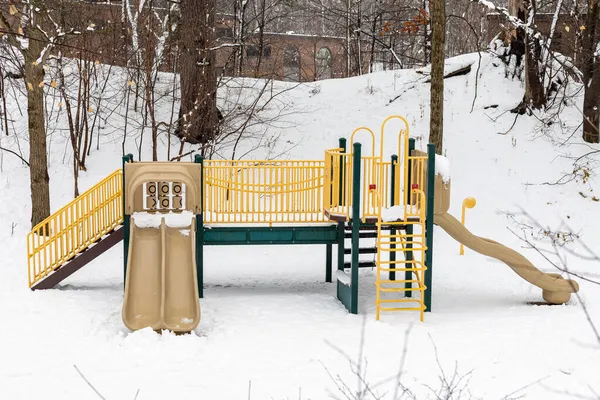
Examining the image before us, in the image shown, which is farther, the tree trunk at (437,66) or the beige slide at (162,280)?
the tree trunk at (437,66)

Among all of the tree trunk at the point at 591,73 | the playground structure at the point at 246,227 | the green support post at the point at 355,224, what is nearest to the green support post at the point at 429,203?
the playground structure at the point at 246,227

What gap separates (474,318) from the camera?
36.6ft

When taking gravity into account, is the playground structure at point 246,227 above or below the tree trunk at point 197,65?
below

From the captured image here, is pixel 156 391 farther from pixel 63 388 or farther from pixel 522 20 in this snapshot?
pixel 522 20

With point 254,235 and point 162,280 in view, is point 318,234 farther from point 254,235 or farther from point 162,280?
point 162,280

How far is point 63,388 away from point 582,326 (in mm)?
6642

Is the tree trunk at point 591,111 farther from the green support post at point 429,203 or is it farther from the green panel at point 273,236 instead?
the green panel at point 273,236

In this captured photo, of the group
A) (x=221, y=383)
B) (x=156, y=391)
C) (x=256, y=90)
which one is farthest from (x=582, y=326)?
(x=256, y=90)

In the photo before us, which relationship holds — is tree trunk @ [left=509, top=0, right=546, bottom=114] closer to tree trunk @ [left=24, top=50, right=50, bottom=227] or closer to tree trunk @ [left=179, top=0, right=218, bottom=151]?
tree trunk @ [left=179, top=0, right=218, bottom=151]

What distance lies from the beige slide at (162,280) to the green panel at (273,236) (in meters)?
1.13

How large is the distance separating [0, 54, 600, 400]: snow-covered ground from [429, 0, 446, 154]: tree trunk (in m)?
1.79

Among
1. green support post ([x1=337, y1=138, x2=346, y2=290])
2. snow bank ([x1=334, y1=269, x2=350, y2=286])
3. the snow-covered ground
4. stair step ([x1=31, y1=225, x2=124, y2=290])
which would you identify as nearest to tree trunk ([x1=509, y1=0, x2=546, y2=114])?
the snow-covered ground

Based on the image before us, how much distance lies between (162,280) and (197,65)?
9.38 meters

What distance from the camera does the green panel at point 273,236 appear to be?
1205cm
